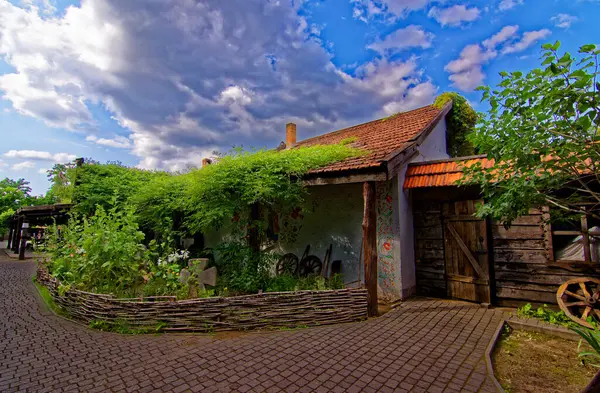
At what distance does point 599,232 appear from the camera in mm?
4973

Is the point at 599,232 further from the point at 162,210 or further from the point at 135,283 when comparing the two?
the point at 162,210

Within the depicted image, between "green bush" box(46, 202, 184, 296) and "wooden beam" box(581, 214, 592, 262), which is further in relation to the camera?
"green bush" box(46, 202, 184, 296)

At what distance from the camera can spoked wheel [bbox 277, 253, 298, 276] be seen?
8.00 metres

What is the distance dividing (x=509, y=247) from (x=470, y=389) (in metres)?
3.93

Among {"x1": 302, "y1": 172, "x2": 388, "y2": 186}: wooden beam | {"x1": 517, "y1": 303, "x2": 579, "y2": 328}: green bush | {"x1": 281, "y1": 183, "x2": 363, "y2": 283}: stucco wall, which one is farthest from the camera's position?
{"x1": 281, "y1": 183, "x2": 363, "y2": 283}: stucco wall

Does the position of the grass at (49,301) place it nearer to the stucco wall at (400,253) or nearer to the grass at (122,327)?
the grass at (122,327)

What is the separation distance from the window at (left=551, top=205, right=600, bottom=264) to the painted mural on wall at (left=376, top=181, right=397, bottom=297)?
9.74 ft

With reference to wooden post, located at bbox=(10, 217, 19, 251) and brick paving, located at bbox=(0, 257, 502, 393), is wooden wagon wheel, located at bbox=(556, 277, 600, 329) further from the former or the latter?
wooden post, located at bbox=(10, 217, 19, 251)

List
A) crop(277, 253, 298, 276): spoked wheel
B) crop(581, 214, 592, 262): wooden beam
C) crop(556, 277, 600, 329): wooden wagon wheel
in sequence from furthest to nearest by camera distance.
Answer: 1. crop(277, 253, 298, 276): spoked wheel
2. crop(581, 214, 592, 262): wooden beam
3. crop(556, 277, 600, 329): wooden wagon wheel

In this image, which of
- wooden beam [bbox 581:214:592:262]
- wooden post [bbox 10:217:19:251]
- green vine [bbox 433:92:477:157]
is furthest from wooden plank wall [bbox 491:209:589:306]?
wooden post [bbox 10:217:19:251]

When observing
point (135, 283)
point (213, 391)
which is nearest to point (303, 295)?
point (213, 391)

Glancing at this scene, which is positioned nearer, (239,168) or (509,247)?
(509,247)

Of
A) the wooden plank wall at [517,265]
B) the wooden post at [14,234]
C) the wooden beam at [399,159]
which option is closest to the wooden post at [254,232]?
the wooden beam at [399,159]

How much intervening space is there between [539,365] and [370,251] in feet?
8.89
